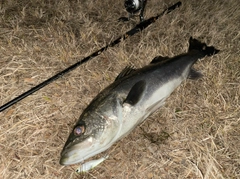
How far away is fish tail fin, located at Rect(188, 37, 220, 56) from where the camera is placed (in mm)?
3707

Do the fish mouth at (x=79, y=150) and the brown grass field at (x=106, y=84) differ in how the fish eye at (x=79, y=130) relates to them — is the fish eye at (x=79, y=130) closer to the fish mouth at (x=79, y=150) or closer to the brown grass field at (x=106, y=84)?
the fish mouth at (x=79, y=150)

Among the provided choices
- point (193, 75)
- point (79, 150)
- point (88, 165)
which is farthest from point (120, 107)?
point (193, 75)

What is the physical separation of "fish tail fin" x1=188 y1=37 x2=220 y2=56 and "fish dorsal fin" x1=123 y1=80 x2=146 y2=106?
151 cm

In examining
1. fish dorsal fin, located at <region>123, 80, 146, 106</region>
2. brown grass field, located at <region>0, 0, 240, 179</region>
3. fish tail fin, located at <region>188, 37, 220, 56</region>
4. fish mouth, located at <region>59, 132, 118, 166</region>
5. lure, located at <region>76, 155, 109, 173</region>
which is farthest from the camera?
fish tail fin, located at <region>188, 37, 220, 56</region>

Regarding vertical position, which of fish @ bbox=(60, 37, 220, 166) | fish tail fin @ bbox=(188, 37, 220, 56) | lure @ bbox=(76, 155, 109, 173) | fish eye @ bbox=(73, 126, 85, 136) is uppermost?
fish eye @ bbox=(73, 126, 85, 136)

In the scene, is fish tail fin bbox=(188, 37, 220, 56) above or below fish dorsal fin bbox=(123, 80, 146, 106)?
below

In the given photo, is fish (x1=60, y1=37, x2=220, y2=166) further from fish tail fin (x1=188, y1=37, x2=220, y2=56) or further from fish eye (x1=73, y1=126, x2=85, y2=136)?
fish tail fin (x1=188, y1=37, x2=220, y2=56)

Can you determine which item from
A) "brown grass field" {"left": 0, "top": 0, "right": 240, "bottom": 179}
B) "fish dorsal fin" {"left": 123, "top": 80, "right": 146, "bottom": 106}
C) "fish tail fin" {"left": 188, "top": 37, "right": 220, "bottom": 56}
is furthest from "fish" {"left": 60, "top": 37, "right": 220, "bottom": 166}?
"fish tail fin" {"left": 188, "top": 37, "right": 220, "bottom": 56}

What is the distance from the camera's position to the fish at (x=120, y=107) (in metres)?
2.39

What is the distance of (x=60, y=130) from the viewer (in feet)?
9.87

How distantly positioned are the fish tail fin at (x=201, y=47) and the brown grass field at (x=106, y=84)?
135 mm

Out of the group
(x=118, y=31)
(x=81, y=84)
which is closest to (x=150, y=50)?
(x=118, y=31)

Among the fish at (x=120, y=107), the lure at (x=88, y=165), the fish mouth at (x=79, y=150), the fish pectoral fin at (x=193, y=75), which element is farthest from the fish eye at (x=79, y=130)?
the fish pectoral fin at (x=193, y=75)

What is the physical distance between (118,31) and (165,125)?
6.73 ft
